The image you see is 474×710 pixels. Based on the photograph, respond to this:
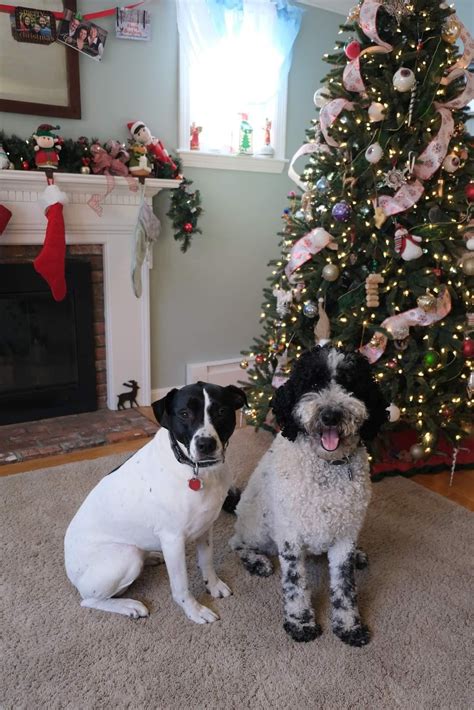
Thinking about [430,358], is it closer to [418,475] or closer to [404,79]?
[418,475]

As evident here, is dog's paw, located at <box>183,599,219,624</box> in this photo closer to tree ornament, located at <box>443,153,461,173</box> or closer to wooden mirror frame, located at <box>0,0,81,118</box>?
tree ornament, located at <box>443,153,461,173</box>

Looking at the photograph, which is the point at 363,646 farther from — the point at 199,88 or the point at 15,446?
the point at 199,88

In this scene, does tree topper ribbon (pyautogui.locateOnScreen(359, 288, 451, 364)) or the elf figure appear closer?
tree topper ribbon (pyautogui.locateOnScreen(359, 288, 451, 364))

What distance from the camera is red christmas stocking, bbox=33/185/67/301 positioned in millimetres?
2912

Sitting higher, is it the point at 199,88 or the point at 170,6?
the point at 170,6

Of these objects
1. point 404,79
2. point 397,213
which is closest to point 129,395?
point 397,213

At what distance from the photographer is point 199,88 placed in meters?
3.47

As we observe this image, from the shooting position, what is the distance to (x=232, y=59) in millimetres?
3451

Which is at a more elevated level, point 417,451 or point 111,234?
point 111,234

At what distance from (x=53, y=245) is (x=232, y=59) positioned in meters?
1.66

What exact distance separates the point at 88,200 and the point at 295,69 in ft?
5.62

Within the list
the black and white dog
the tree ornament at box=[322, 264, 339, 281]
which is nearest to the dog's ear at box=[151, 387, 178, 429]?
the black and white dog

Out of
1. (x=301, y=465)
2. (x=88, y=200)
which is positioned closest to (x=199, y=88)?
(x=88, y=200)

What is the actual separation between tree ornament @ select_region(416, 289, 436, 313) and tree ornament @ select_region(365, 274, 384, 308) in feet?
0.58
